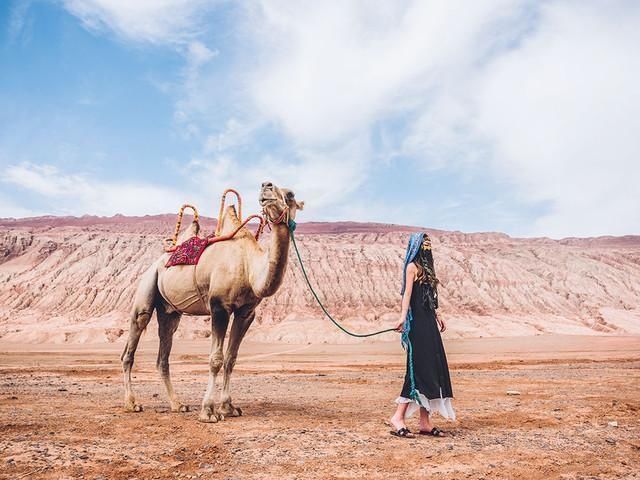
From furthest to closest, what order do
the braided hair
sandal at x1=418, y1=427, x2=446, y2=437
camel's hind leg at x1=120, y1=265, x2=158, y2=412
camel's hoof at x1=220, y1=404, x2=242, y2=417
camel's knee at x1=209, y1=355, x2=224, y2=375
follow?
camel's hind leg at x1=120, y1=265, x2=158, y2=412 < camel's hoof at x1=220, y1=404, x2=242, y2=417 < camel's knee at x1=209, y1=355, x2=224, y2=375 < the braided hair < sandal at x1=418, y1=427, x2=446, y2=437

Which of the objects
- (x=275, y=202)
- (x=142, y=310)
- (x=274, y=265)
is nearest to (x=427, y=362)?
(x=274, y=265)

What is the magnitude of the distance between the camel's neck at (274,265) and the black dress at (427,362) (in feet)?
6.26

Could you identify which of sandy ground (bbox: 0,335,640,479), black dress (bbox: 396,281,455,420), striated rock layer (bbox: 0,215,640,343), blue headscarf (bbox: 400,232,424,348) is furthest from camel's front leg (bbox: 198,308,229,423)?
striated rock layer (bbox: 0,215,640,343)

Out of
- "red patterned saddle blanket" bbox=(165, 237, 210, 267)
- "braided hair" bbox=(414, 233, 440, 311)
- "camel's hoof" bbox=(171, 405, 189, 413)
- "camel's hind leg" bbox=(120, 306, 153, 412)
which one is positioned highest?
"red patterned saddle blanket" bbox=(165, 237, 210, 267)

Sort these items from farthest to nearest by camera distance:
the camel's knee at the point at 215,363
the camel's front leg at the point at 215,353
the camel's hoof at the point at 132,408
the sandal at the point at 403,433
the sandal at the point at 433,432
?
the camel's hoof at the point at 132,408, the camel's knee at the point at 215,363, the camel's front leg at the point at 215,353, the sandal at the point at 433,432, the sandal at the point at 403,433

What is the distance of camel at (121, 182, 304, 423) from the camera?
24.4 ft

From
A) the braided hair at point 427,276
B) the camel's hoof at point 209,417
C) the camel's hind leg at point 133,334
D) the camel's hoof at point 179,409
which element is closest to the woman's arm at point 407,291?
the braided hair at point 427,276

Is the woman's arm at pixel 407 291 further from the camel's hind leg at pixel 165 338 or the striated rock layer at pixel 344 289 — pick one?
the striated rock layer at pixel 344 289

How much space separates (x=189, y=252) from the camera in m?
8.80

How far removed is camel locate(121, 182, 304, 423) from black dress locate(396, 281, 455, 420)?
2.03 meters

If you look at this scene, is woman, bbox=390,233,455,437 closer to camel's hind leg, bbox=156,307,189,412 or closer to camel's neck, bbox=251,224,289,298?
camel's neck, bbox=251,224,289,298

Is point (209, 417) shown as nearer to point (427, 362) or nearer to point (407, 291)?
point (427, 362)

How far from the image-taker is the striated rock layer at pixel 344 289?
61.7 metres

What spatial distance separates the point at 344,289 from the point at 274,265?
67686 mm
